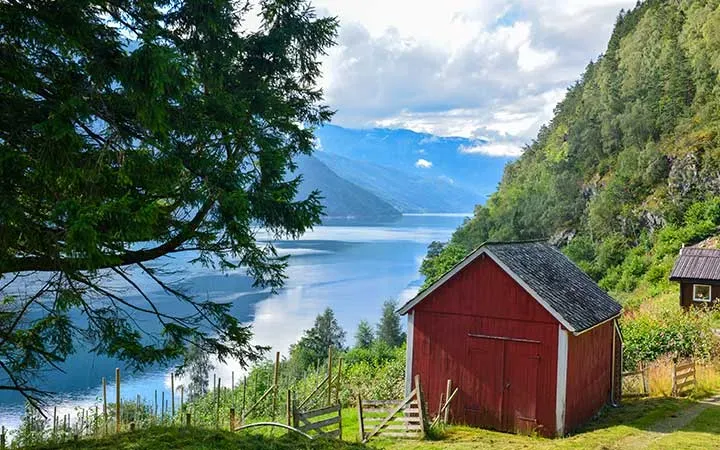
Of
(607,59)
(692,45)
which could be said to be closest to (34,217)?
(692,45)

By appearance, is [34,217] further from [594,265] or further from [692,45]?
[692,45]

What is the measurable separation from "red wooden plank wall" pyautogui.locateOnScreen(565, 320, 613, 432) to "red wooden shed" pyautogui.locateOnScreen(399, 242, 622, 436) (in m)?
0.03

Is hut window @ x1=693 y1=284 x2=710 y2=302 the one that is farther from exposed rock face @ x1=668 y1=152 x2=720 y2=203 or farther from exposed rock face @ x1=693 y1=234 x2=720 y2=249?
exposed rock face @ x1=668 y1=152 x2=720 y2=203

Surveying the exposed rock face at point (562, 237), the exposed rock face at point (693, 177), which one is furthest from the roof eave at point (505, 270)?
the exposed rock face at point (562, 237)

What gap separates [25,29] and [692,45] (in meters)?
75.5

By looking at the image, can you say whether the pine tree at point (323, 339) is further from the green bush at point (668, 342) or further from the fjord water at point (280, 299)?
the green bush at point (668, 342)

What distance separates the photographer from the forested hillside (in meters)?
55.6

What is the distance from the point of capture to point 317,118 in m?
14.2

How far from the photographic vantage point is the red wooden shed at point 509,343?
53.5 ft

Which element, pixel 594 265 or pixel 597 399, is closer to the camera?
pixel 597 399

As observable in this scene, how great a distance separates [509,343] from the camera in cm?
1686

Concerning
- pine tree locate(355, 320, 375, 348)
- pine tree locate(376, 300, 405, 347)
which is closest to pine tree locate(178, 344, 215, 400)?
pine tree locate(355, 320, 375, 348)

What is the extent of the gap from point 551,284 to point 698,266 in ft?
64.9

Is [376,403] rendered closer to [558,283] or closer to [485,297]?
[485,297]
